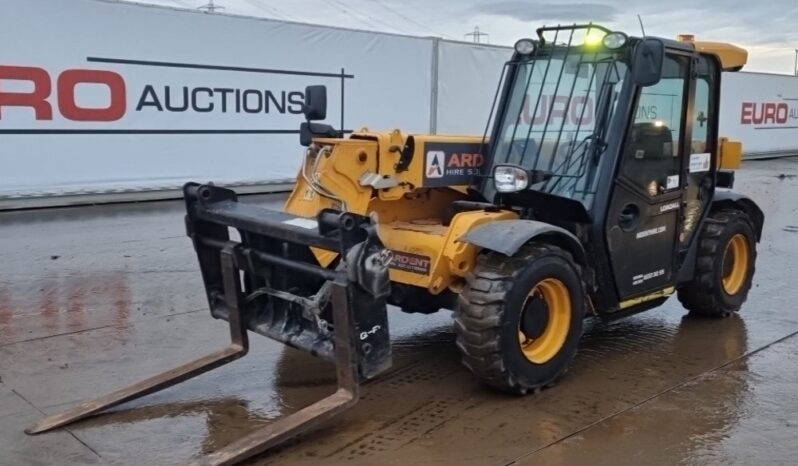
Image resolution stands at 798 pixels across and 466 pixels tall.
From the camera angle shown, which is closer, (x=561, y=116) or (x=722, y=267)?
(x=561, y=116)

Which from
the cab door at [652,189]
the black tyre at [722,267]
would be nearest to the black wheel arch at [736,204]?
the black tyre at [722,267]

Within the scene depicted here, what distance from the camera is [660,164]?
529 cm

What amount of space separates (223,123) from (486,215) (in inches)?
361

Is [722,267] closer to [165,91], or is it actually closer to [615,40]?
[615,40]

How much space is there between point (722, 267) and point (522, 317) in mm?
2377

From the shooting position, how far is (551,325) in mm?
4719

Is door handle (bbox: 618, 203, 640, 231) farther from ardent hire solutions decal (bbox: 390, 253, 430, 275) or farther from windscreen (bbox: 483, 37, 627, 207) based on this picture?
ardent hire solutions decal (bbox: 390, 253, 430, 275)

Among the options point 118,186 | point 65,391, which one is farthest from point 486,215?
point 118,186

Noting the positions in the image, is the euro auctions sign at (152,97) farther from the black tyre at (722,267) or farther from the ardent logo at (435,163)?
the black tyre at (722,267)

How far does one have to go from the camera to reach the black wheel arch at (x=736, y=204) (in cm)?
621

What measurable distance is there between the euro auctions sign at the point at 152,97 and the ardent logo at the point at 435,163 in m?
8.05

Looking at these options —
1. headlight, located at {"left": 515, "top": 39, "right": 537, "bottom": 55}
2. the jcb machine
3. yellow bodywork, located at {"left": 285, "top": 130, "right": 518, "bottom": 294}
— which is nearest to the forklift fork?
the jcb machine

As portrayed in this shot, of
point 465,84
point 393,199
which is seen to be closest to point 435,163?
point 393,199

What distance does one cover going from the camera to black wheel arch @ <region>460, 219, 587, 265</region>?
428 cm
